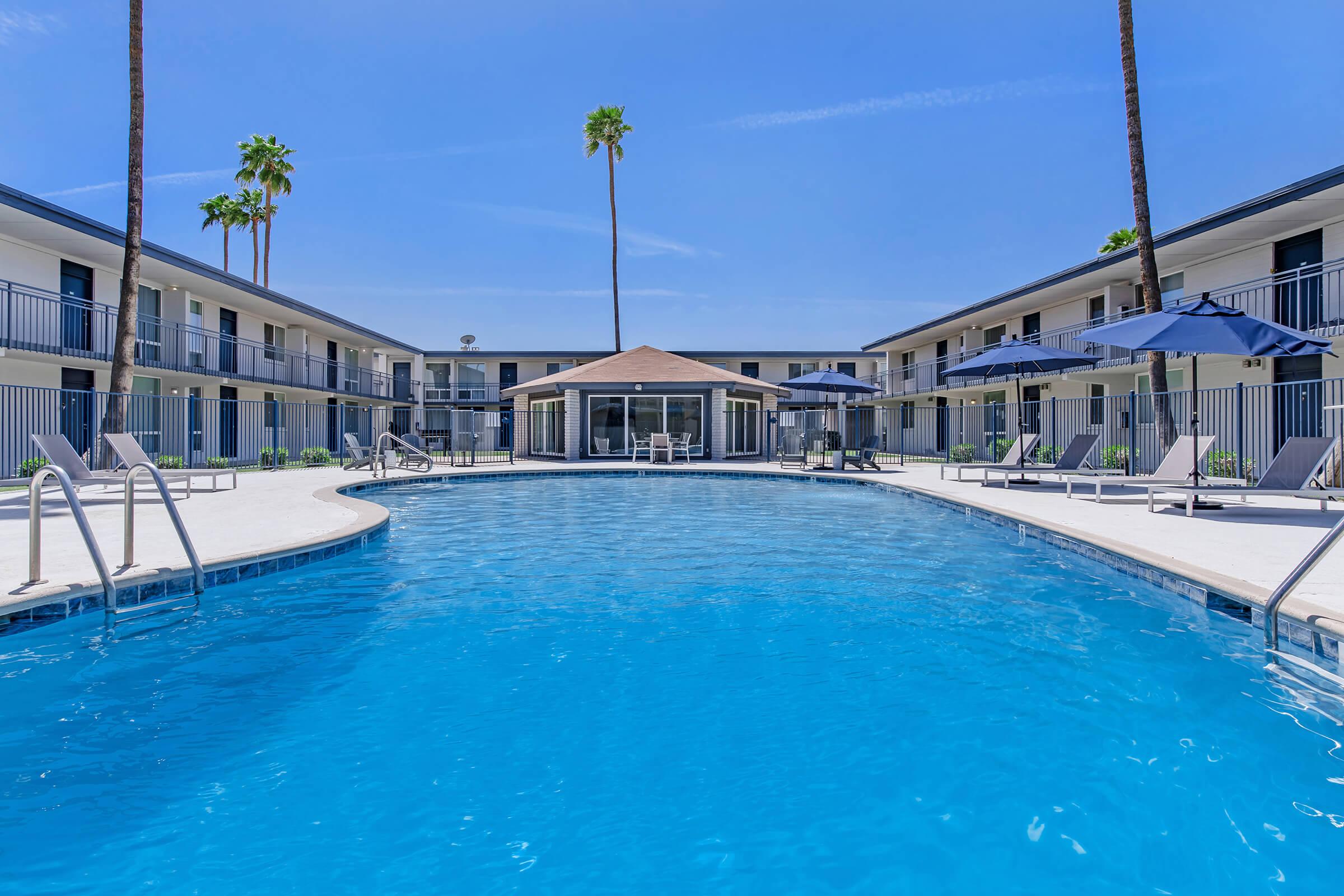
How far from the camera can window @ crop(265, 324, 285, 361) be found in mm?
24750

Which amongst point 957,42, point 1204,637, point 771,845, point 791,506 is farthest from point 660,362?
point 771,845

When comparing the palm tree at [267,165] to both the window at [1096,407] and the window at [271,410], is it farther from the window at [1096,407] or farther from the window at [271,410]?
the window at [1096,407]

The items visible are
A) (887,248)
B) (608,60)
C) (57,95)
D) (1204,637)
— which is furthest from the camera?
(887,248)

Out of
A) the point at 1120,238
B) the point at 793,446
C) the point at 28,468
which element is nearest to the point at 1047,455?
the point at 793,446

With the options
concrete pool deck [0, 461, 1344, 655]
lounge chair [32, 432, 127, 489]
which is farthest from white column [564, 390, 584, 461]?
lounge chair [32, 432, 127, 489]

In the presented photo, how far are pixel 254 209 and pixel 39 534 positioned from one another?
37163 millimetres

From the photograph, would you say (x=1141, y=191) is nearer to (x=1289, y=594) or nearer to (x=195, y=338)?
(x=1289, y=594)

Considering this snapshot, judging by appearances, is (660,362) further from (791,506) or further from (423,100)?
(791,506)

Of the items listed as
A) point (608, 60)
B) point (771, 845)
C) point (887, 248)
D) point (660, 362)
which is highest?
point (608, 60)

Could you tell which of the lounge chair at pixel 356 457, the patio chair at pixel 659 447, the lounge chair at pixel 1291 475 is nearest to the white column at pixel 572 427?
the patio chair at pixel 659 447

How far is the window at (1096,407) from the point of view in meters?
21.5

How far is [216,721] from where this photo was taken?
3281mm

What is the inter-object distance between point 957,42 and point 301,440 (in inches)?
945

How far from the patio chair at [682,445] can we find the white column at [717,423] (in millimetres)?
764
